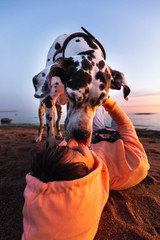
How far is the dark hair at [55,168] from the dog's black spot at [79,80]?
3.99ft

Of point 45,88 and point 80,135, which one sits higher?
point 45,88

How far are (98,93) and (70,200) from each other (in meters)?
1.49

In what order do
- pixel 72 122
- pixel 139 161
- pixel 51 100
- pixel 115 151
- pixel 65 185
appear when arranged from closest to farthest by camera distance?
pixel 65 185 < pixel 139 161 < pixel 115 151 < pixel 72 122 < pixel 51 100

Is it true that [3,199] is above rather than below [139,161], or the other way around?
below

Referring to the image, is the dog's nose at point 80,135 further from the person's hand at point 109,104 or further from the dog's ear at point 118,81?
the dog's ear at point 118,81

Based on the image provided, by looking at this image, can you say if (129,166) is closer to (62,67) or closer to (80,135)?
(80,135)

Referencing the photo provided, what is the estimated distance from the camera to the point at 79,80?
1.87 m

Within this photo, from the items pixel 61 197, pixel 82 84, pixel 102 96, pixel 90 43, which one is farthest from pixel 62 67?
pixel 61 197

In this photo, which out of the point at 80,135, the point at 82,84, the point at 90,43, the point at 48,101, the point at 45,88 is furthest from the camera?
the point at 48,101

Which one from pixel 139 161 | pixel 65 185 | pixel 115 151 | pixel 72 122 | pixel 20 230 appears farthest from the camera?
pixel 72 122

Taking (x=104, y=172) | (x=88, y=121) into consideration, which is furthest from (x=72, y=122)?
(x=104, y=172)

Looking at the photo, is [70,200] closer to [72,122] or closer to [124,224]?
[124,224]

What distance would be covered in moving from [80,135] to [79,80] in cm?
76

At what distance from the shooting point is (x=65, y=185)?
712 mm
